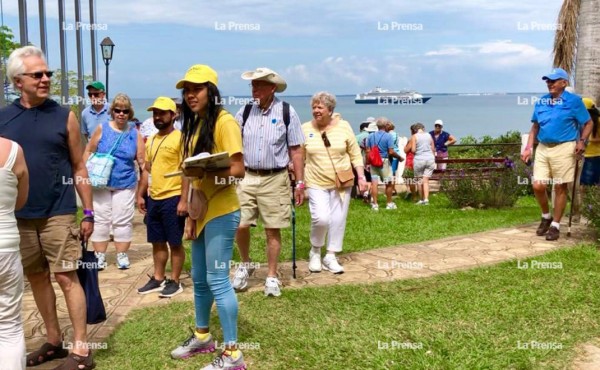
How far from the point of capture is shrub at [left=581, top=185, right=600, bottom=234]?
23.1ft

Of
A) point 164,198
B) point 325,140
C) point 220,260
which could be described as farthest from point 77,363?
point 325,140

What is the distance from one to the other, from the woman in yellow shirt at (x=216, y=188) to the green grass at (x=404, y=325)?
16.7 inches

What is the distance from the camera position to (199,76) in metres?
3.69

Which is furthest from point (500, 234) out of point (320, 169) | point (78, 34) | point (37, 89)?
point (78, 34)

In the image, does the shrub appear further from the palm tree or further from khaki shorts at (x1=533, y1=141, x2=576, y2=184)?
the palm tree

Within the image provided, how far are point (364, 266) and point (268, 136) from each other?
2006 millimetres

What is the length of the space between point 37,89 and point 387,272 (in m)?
3.86

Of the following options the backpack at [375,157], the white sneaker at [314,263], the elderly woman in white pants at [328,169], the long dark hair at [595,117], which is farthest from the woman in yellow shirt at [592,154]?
the backpack at [375,157]

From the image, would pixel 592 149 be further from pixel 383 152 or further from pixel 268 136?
pixel 383 152

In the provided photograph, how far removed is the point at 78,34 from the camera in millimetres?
15562

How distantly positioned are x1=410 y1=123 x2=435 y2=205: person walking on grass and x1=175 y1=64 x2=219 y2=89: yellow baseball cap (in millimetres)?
9071

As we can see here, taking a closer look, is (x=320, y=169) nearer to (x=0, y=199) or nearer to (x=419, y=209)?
(x=0, y=199)

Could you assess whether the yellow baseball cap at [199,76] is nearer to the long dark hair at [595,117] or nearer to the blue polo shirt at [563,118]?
the blue polo shirt at [563,118]

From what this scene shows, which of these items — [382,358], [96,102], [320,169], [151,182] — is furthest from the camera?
[96,102]
